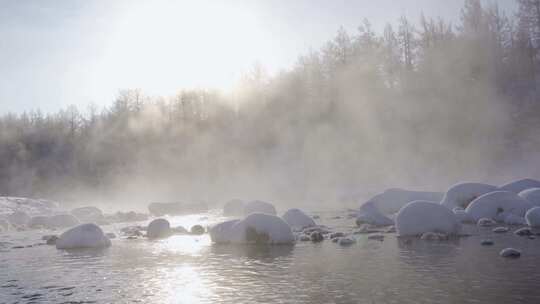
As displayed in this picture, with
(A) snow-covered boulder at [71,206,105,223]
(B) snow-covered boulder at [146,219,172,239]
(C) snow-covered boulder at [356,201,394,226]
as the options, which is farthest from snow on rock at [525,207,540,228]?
(A) snow-covered boulder at [71,206,105,223]

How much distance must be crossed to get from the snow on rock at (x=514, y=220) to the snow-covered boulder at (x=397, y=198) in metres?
7.81

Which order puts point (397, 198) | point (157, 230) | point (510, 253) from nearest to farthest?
1. point (510, 253)
2. point (157, 230)
3. point (397, 198)

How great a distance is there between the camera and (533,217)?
67.5 feet

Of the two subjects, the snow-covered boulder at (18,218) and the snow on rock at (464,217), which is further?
the snow-covered boulder at (18,218)

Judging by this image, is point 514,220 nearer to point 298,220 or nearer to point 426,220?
point 426,220

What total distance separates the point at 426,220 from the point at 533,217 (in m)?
5.27

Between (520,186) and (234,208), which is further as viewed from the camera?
(234,208)

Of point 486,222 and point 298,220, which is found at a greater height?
point 298,220

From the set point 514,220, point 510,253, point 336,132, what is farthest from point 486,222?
point 336,132

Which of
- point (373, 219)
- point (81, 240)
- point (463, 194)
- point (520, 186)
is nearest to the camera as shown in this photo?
A: point (81, 240)

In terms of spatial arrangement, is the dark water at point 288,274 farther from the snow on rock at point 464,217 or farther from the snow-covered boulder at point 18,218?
the snow-covered boulder at point 18,218

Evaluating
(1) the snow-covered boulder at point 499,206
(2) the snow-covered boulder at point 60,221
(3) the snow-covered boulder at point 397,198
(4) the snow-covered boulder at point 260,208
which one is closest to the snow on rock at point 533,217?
(1) the snow-covered boulder at point 499,206

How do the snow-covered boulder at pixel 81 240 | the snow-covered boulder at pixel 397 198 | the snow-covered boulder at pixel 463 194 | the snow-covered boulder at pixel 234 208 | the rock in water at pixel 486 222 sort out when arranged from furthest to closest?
1. the snow-covered boulder at pixel 234 208
2. the snow-covered boulder at pixel 397 198
3. the snow-covered boulder at pixel 463 194
4. the rock in water at pixel 486 222
5. the snow-covered boulder at pixel 81 240

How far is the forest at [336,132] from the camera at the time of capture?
56978 mm
